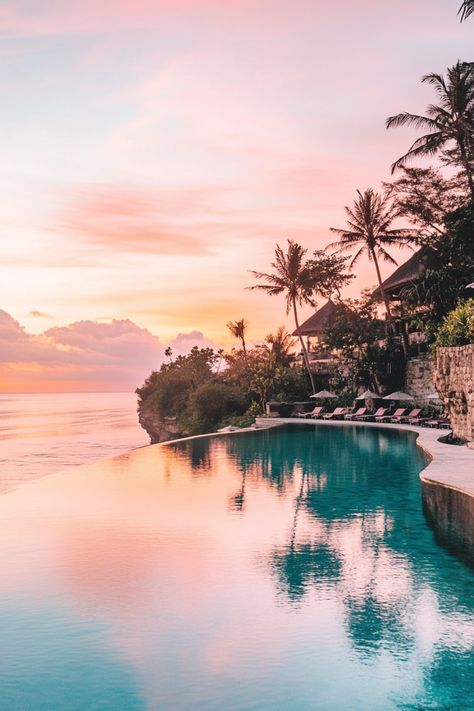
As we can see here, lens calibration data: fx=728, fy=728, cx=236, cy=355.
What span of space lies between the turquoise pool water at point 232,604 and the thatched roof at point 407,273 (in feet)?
81.8

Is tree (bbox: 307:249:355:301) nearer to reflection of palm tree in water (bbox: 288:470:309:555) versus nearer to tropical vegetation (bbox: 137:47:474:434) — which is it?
tropical vegetation (bbox: 137:47:474:434)

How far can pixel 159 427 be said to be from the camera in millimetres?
56656

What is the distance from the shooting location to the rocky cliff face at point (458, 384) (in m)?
18.0

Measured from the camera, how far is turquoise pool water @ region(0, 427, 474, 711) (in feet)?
16.3

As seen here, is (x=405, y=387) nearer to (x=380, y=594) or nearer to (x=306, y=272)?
(x=306, y=272)

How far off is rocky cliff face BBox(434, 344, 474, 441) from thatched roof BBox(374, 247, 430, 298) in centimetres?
1611

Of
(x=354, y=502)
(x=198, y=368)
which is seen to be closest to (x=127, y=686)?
(x=354, y=502)

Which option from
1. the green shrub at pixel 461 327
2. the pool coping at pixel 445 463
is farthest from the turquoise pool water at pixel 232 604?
the green shrub at pixel 461 327

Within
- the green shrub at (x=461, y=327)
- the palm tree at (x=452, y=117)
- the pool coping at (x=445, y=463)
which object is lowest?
the pool coping at (x=445, y=463)

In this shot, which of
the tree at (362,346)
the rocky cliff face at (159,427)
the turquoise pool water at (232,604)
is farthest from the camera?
the rocky cliff face at (159,427)

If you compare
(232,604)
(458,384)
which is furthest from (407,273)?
(232,604)

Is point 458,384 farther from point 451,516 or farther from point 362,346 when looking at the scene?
point 362,346

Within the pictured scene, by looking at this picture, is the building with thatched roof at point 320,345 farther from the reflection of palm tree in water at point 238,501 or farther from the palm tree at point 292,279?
the reflection of palm tree in water at point 238,501

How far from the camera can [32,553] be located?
8961mm
